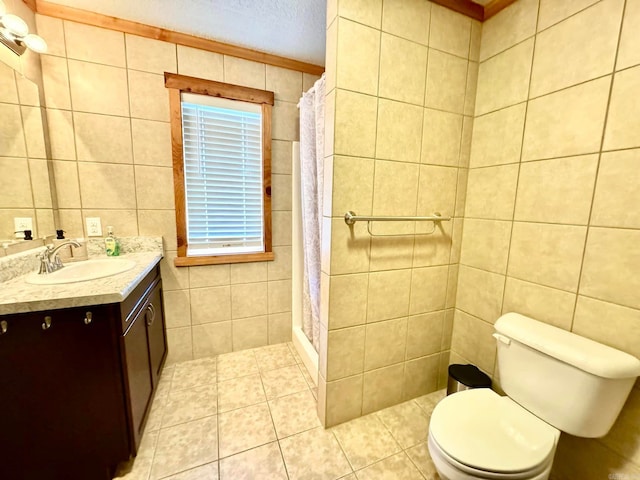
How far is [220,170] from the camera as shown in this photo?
6.16 feet

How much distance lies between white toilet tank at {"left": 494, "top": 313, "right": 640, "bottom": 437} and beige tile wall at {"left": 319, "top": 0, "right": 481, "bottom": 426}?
49 cm

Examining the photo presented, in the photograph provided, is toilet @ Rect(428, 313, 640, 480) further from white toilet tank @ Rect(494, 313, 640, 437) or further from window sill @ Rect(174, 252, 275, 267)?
window sill @ Rect(174, 252, 275, 267)

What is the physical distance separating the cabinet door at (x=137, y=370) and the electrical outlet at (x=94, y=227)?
69 centimetres

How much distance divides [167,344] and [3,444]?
93 centimetres

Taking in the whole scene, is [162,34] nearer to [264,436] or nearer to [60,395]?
[60,395]

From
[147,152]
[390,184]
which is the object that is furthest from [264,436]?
[147,152]

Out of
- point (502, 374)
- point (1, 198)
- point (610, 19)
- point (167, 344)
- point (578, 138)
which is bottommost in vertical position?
point (167, 344)

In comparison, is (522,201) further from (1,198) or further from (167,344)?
(1,198)

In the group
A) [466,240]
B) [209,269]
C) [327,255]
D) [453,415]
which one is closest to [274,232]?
[209,269]

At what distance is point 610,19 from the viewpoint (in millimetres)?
953

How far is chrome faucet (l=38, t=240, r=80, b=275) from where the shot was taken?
4.20ft

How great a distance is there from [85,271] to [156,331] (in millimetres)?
534

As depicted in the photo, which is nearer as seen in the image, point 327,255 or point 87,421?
point 87,421

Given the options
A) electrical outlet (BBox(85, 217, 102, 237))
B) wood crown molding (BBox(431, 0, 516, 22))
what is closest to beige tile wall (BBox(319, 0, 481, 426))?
wood crown molding (BBox(431, 0, 516, 22))
